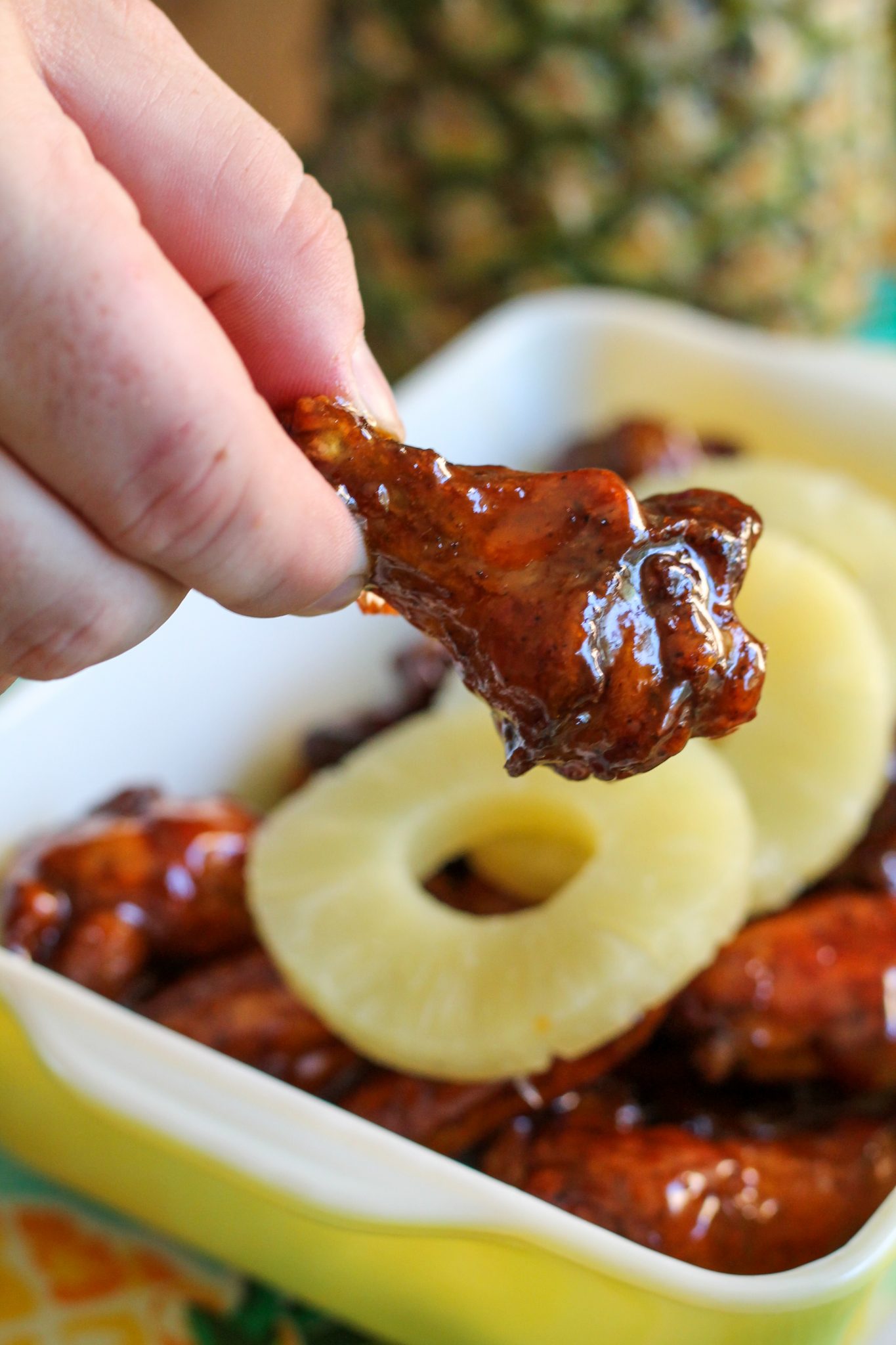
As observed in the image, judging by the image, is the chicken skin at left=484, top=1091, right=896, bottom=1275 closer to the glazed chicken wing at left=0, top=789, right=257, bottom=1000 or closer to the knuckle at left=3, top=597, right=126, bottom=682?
the glazed chicken wing at left=0, top=789, right=257, bottom=1000

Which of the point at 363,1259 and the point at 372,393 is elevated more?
the point at 372,393

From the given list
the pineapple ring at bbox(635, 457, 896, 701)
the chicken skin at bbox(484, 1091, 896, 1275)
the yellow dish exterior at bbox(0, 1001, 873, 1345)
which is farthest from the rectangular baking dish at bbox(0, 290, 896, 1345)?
the pineapple ring at bbox(635, 457, 896, 701)

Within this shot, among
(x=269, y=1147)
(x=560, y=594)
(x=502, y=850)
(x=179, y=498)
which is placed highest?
(x=179, y=498)

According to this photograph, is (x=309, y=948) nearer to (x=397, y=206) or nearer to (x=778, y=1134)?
(x=778, y=1134)

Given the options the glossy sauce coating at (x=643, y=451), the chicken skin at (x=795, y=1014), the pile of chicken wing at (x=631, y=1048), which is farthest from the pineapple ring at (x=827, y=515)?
the chicken skin at (x=795, y=1014)

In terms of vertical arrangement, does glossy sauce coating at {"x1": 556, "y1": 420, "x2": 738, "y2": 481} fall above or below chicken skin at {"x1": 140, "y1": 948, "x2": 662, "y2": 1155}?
below

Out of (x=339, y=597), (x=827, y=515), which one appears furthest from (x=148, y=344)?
(x=827, y=515)

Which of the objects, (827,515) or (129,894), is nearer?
(129,894)

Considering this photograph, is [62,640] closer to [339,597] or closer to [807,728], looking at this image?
[339,597]
